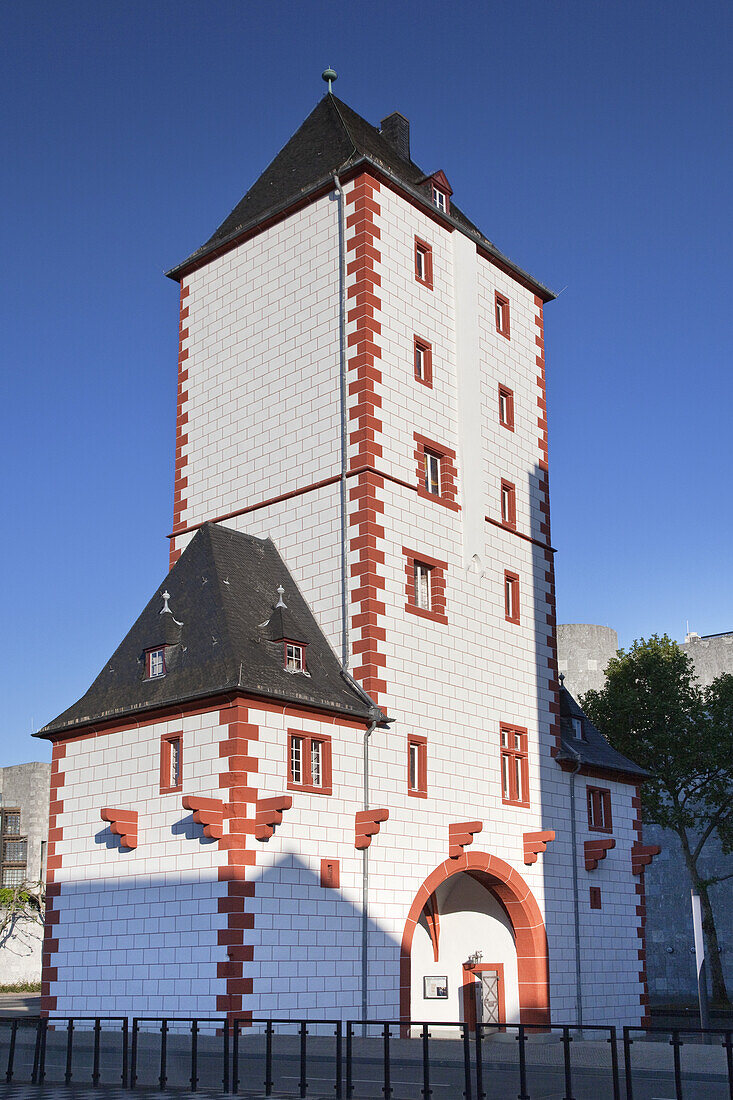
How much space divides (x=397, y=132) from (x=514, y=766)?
1970cm

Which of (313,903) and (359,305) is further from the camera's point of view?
(359,305)

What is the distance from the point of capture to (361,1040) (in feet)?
64.1

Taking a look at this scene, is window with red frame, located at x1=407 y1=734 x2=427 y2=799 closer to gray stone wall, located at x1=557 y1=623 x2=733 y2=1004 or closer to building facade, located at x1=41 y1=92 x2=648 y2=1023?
building facade, located at x1=41 y1=92 x2=648 y2=1023

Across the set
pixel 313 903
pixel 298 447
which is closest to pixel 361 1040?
pixel 313 903

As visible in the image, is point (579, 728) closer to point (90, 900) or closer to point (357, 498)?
point (357, 498)

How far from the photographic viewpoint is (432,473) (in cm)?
3231

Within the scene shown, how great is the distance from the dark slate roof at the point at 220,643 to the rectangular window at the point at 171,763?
788mm

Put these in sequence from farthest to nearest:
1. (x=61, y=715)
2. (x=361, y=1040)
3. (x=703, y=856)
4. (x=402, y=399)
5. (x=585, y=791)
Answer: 1. (x=703, y=856)
2. (x=585, y=791)
3. (x=402, y=399)
4. (x=61, y=715)
5. (x=361, y=1040)

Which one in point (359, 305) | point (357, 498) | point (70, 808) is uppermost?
point (359, 305)

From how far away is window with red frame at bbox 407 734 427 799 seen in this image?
28750 mm

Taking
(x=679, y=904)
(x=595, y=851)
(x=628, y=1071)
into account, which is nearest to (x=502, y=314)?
(x=595, y=851)

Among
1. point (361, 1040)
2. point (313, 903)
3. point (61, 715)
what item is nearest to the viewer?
point (361, 1040)

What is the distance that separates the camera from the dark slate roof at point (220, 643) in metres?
26.0

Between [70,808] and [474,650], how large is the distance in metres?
10.6
